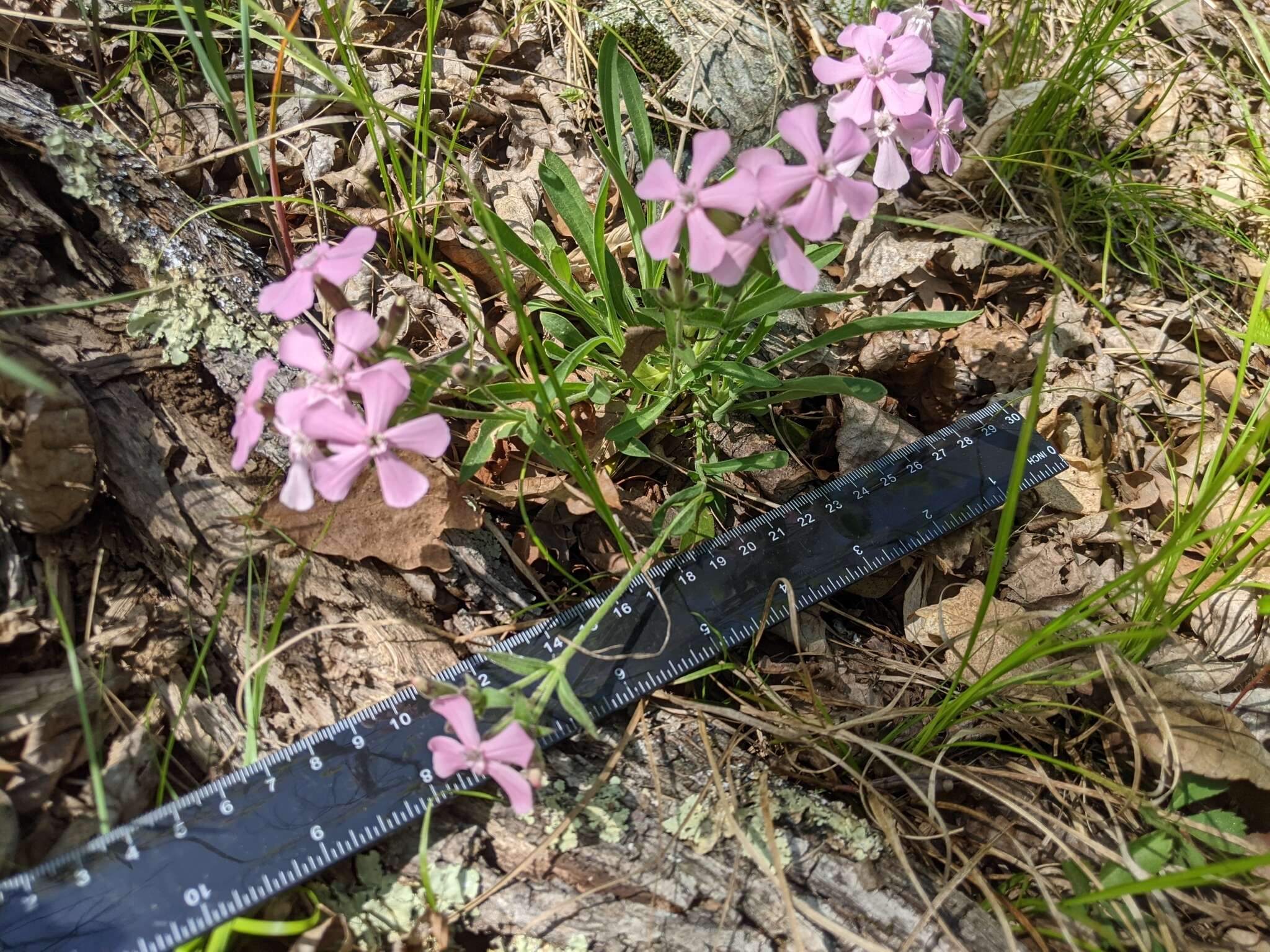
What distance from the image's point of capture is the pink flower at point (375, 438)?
1597 mm

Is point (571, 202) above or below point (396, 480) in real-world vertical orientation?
above

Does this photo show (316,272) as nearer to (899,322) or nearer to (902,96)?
(902,96)

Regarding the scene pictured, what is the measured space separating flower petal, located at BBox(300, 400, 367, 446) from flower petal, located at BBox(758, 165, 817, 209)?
922mm

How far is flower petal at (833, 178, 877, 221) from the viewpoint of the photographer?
5.63ft

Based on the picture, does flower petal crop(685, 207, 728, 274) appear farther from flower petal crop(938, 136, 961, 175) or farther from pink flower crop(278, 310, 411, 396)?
flower petal crop(938, 136, 961, 175)

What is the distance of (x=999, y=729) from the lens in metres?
2.17

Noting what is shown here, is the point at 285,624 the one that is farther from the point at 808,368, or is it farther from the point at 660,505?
the point at 808,368

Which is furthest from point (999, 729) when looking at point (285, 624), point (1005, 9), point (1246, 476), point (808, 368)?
point (1005, 9)

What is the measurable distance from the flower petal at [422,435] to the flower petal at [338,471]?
2.4 inches

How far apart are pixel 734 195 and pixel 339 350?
86 centimetres

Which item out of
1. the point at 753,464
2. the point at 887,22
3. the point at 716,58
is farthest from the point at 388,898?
the point at 716,58

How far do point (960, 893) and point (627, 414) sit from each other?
1417 mm

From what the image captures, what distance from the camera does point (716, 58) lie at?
3.12 meters

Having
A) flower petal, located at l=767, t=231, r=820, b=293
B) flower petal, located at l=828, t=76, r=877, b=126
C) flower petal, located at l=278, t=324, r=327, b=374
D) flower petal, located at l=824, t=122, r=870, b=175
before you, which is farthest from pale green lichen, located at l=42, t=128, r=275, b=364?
flower petal, located at l=828, t=76, r=877, b=126
